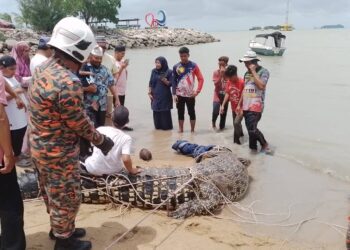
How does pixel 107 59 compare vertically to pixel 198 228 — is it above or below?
above

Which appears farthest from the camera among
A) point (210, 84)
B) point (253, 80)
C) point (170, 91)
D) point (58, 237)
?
point (210, 84)

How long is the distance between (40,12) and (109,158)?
4432 cm

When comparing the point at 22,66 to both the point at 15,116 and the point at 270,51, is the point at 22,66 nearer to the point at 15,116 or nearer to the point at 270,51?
the point at 15,116

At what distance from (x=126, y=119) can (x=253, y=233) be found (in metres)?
1.84

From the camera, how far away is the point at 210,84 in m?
16.7

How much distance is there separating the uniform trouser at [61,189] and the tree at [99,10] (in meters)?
50.8

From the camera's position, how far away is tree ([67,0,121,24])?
5176cm

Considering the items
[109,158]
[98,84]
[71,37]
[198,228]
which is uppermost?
[71,37]

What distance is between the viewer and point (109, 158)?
14.0 feet

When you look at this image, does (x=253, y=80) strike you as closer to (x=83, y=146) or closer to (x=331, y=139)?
(x=331, y=139)

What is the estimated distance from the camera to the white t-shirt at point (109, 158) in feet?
13.2

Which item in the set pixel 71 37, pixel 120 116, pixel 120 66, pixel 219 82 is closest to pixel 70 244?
pixel 120 116

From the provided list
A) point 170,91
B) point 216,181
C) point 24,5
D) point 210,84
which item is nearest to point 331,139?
point 170,91

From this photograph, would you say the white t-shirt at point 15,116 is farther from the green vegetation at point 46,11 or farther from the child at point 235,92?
the green vegetation at point 46,11
